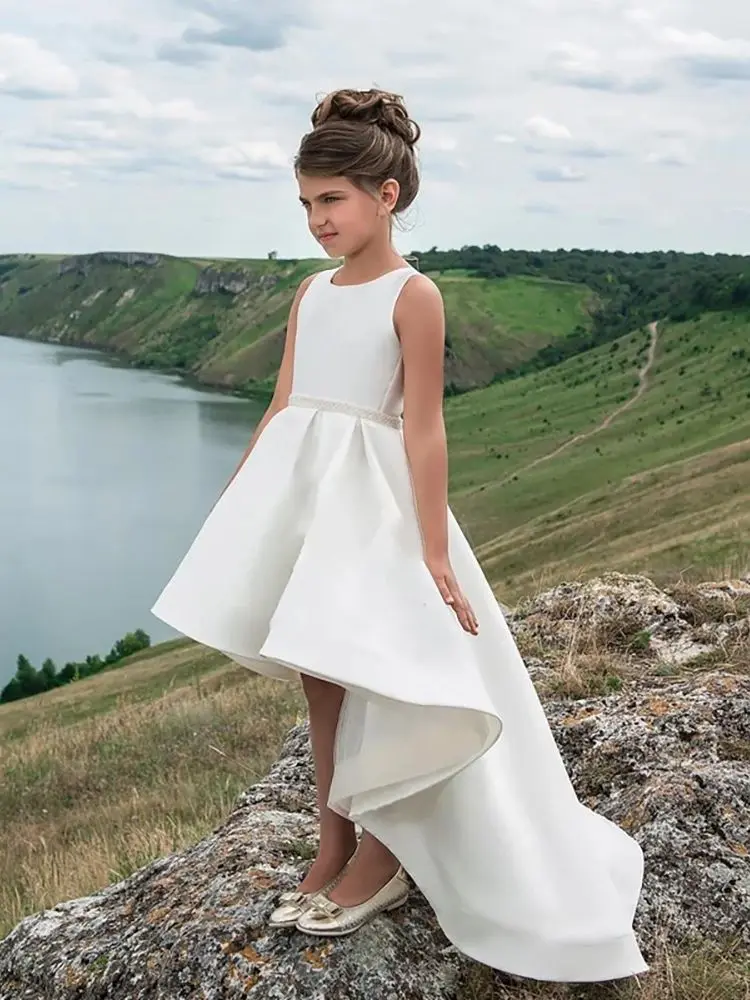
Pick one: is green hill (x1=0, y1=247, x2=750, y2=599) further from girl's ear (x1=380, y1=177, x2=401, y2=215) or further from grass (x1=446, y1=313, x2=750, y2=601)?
girl's ear (x1=380, y1=177, x2=401, y2=215)

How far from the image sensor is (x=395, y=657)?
9.70ft

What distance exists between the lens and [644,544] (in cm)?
2775

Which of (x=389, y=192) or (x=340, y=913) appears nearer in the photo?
(x=340, y=913)

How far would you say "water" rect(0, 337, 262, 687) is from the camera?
52.8m

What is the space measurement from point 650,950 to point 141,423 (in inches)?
4513

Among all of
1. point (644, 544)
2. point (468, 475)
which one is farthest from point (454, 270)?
point (644, 544)

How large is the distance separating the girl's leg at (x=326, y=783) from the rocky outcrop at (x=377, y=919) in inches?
5.2

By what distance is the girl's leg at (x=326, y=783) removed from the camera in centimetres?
338

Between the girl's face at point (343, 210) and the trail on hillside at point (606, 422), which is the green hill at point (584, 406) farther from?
the girl's face at point (343, 210)

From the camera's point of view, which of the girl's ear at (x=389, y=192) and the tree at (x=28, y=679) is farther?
the tree at (x=28, y=679)

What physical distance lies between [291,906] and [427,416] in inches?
61.8

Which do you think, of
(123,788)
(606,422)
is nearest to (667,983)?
(123,788)

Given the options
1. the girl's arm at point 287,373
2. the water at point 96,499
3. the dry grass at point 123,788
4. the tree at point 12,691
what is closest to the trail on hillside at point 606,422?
the water at point 96,499

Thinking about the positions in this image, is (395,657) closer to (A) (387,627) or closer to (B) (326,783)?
(A) (387,627)
